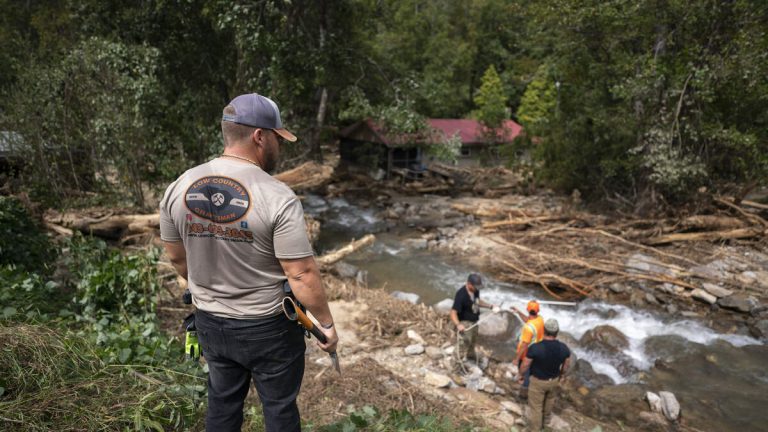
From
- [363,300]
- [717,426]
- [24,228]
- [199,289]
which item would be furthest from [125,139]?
[717,426]

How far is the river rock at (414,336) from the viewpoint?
7.72 meters

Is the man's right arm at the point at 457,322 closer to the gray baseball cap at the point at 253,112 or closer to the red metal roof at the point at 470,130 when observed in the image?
the gray baseball cap at the point at 253,112

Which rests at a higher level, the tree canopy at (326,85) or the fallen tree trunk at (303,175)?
the tree canopy at (326,85)

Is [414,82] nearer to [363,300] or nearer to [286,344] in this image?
[363,300]

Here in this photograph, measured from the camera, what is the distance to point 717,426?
261 inches

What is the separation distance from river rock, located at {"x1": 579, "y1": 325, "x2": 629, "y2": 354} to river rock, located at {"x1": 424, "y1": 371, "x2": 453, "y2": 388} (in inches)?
143

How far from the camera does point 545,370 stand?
5.96 metres

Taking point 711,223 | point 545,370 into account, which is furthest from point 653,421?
point 711,223

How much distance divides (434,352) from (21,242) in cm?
594

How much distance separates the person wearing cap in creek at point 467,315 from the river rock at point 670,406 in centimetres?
268

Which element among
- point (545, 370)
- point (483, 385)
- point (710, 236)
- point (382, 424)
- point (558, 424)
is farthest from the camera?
point (710, 236)

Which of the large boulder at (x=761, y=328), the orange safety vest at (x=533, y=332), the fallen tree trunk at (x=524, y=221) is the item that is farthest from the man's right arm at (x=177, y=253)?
the fallen tree trunk at (x=524, y=221)

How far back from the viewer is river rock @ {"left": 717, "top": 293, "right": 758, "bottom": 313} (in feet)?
32.1

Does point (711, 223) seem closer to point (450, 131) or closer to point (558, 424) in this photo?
point (558, 424)
